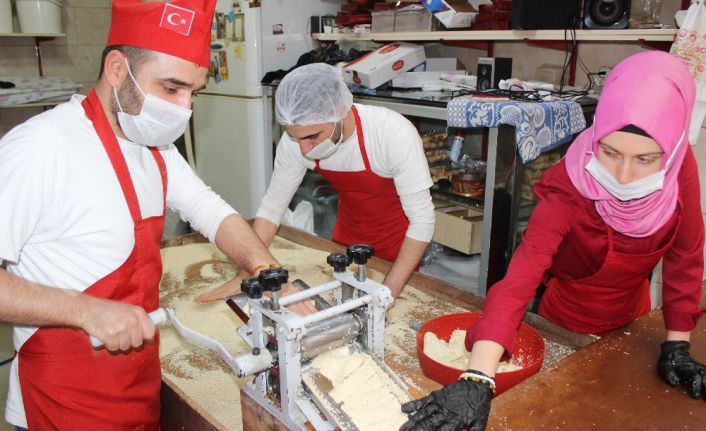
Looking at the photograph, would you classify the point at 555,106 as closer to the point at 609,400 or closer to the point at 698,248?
the point at 698,248

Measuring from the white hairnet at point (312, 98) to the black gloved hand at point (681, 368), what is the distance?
3.90ft

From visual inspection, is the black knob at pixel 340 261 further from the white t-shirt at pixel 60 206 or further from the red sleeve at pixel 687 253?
the red sleeve at pixel 687 253

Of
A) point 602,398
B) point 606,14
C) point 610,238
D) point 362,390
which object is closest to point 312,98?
point 610,238

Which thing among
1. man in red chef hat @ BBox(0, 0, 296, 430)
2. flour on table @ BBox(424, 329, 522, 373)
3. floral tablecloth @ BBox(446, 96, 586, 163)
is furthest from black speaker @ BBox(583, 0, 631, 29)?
man in red chef hat @ BBox(0, 0, 296, 430)

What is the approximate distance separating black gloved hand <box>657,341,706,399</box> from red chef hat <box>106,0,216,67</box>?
3.91 ft

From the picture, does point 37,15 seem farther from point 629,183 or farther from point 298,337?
point 629,183

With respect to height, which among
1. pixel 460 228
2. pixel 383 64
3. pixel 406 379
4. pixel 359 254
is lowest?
pixel 460 228

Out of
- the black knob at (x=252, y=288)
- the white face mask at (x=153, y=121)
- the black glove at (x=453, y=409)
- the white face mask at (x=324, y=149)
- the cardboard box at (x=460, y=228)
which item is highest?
the white face mask at (x=153, y=121)

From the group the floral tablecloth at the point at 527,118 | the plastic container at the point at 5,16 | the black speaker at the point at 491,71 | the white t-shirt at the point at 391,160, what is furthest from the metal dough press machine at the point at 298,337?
the plastic container at the point at 5,16

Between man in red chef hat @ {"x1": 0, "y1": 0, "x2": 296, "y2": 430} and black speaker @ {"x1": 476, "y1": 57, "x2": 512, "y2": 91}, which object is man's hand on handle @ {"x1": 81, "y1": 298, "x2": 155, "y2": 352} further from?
black speaker @ {"x1": 476, "y1": 57, "x2": 512, "y2": 91}

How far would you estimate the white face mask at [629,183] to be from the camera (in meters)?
1.24

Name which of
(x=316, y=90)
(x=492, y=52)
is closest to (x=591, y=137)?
(x=316, y=90)

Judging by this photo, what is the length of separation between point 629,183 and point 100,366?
119 cm

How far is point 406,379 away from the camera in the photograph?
1287 millimetres
